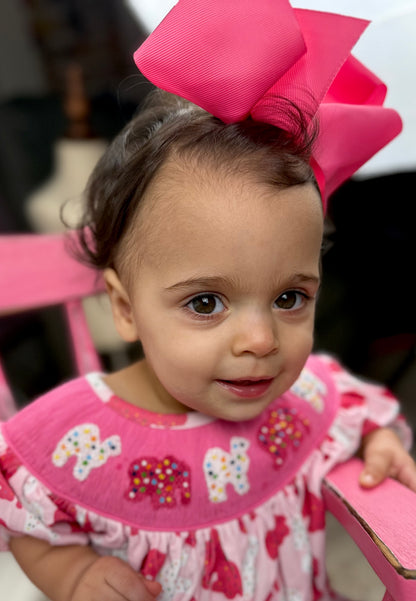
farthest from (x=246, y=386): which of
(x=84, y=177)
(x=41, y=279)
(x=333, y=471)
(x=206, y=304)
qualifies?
(x=84, y=177)

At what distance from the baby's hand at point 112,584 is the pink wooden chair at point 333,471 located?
0.63 feet

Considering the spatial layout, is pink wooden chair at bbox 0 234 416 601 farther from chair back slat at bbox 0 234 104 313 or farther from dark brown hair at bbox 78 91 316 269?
dark brown hair at bbox 78 91 316 269

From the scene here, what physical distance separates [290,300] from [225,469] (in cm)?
18

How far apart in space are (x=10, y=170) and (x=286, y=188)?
1.79 ft

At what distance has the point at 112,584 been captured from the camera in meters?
0.46

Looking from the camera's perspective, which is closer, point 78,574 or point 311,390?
point 78,574

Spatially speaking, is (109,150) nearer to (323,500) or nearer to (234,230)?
(234,230)

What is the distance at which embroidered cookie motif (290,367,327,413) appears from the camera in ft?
2.02

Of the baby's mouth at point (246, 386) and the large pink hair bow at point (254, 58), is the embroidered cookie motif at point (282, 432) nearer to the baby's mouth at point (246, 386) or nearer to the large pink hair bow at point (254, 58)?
the baby's mouth at point (246, 386)

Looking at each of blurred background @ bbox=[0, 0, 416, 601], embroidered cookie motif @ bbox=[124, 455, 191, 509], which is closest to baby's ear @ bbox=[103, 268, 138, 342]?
embroidered cookie motif @ bbox=[124, 455, 191, 509]

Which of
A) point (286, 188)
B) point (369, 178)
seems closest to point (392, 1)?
point (369, 178)

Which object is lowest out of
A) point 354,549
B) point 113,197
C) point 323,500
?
point 354,549

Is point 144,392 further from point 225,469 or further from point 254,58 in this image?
point 254,58

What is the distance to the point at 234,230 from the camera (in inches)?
16.6
